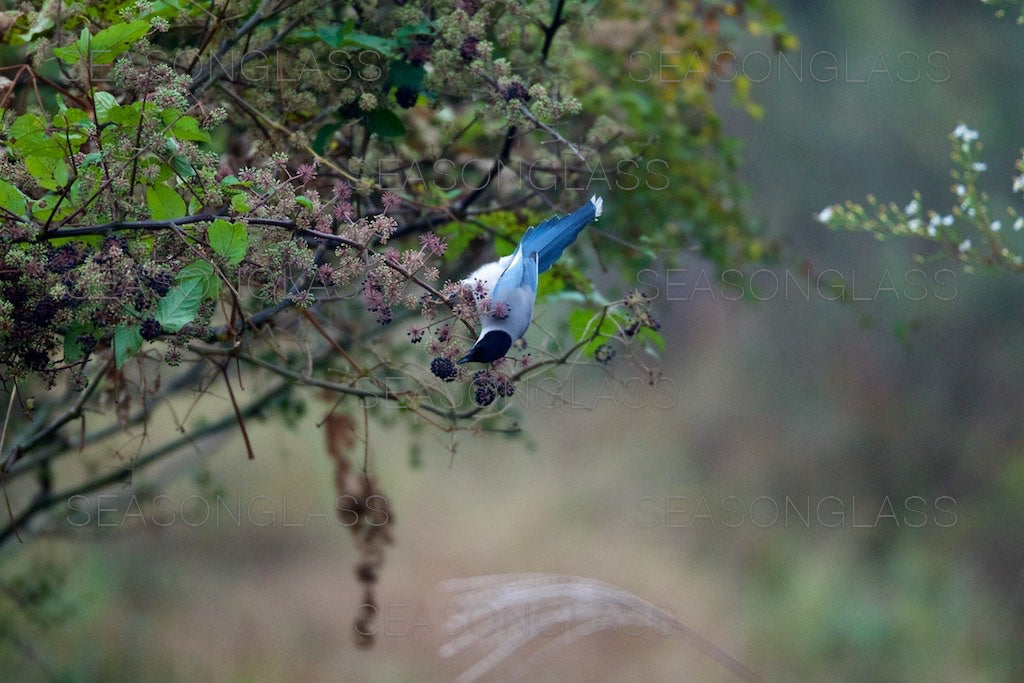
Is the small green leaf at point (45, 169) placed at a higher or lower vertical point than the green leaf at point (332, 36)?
lower

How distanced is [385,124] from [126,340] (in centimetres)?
70

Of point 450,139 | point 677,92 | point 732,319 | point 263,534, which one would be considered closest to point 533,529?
point 263,534

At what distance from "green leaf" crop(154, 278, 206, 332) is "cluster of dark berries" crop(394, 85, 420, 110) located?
612mm

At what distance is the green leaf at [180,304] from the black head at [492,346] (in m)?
0.43

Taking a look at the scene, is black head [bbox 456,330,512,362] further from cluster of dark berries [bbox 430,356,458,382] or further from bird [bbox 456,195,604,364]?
cluster of dark berries [bbox 430,356,458,382]

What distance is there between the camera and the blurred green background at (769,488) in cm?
589

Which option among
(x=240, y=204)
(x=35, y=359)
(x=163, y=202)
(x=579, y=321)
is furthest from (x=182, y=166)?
(x=579, y=321)

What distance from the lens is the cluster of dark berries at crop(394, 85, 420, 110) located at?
182cm

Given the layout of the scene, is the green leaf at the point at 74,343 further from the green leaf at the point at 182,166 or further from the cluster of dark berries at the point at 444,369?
the cluster of dark berries at the point at 444,369

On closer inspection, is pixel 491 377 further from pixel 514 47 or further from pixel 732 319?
pixel 732 319

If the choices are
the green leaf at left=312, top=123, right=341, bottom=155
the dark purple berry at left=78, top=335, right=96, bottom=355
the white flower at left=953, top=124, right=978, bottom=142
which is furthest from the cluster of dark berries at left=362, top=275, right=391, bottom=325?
the white flower at left=953, top=124, right=978, bottom=142

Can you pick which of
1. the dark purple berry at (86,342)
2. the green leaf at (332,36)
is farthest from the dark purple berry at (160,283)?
the green leaf at (332,36)

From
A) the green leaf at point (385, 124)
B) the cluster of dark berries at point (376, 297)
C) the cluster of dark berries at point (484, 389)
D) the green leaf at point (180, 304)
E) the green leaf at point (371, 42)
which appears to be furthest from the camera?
the green leaf at point (385, 124)

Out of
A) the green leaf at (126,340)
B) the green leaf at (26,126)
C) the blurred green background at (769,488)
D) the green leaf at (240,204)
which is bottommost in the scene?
the blurred green background at (769,488)
